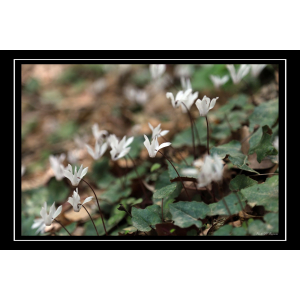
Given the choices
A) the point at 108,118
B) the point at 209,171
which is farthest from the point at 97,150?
the point at 108,118

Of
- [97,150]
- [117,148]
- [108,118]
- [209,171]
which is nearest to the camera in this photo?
[209,171]

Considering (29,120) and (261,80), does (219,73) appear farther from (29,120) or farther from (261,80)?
(29,120)

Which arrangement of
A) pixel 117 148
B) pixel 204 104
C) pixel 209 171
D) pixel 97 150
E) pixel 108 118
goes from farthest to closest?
pixel 108 118 < pixel 97 150 < pixel 117 148 < pixel 204 104 < pixel 209 171

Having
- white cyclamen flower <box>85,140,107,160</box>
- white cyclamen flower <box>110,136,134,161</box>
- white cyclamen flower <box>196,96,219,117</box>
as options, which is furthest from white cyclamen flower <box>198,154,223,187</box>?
white cyclamen flower <box>85,140,107,160</box>

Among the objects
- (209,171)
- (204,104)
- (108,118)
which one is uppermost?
(108,118)

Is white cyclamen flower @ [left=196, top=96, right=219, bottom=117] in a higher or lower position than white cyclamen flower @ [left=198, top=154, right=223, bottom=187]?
higher

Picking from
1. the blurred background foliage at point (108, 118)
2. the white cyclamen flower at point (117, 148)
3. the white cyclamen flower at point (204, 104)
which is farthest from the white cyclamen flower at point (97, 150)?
the white cyclamen flower at point (204, 104)

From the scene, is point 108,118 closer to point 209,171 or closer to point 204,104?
point 204,104

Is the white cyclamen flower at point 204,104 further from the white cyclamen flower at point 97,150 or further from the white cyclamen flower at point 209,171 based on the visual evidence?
the white cyclamen flower at point 97,150

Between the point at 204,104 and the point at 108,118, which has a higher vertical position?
the point at 108,118

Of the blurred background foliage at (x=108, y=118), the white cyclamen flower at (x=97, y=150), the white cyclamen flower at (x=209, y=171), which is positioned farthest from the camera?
A: the blurred background foliage at (x=108, y=118)

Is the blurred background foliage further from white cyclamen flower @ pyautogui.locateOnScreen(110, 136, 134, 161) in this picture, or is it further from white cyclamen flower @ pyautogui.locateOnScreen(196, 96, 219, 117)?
white cyclamen flower @ pyautogui.locateOnScreen(196, 96, 219, 117)
